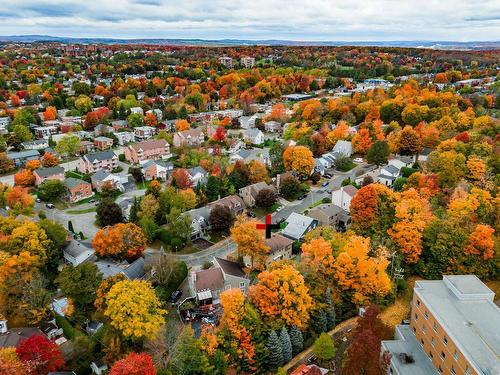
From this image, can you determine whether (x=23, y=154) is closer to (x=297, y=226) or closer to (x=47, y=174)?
(x=47, y=174)

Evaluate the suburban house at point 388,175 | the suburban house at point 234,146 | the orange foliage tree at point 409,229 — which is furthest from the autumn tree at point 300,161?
the orange foliage tree at point 409,229

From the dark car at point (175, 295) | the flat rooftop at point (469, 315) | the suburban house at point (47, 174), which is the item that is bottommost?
the dark car at point (175, 295)

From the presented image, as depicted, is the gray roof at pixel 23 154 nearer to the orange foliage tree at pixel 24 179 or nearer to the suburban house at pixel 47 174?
the suburban house at pixel 47 174

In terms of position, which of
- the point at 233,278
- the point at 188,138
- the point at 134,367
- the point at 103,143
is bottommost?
the point at 103,143

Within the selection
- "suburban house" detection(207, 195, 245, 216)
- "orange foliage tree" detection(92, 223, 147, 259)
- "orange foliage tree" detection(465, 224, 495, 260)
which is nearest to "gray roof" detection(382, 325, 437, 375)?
"orange foliage tree" detection(465, 224, 495, 260)

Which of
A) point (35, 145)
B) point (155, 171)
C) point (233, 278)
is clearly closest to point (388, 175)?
point (233, 278)

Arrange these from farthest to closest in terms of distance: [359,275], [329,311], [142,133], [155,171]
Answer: [142,133] → [155,171] → [359,275] → [329,311]
